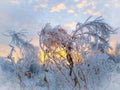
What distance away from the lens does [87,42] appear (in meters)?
24.1

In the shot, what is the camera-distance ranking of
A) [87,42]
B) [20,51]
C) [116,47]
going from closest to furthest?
[87,42], [20,51], [116,47]

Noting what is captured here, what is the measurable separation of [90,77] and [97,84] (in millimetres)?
975

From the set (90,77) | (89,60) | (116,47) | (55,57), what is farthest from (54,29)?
(116,47)

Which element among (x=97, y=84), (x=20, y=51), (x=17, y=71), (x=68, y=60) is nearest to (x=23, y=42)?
(x=20, y=51)

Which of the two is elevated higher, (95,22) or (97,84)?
(95,22)

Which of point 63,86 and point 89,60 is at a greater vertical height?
point 89,60

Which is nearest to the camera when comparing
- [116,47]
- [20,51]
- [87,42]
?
[87,42]

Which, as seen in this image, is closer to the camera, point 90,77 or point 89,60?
point 89,60

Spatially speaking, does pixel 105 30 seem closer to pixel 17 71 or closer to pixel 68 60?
pixel 68 60

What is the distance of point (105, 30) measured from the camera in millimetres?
24766

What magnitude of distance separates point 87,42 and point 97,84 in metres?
6.74

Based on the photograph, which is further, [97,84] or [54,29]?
[97,84]

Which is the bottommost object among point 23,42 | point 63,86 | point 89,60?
point 63,86

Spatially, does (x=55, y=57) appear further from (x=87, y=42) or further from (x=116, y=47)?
(x=116, y=47)
